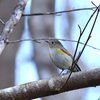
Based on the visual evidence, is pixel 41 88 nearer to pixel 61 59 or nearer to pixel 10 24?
pixel 10 24

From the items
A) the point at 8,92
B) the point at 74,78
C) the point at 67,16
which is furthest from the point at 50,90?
the point at 67,16

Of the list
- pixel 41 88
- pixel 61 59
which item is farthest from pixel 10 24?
pixel 61 59

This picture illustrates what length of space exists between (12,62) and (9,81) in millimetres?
435

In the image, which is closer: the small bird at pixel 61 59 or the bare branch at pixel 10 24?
the bare branch at pixel 10 24

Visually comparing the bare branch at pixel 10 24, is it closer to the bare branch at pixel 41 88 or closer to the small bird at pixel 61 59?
the bare branch at pixel 41 88

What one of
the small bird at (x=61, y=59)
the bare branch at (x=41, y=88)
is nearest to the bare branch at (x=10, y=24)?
the bare branch at (x=41, y=88)

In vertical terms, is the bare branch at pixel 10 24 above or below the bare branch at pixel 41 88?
above

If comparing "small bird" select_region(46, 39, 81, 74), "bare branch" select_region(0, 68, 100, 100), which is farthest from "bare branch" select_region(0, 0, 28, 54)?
"small bird" select_region(46, 39, 81, 74)

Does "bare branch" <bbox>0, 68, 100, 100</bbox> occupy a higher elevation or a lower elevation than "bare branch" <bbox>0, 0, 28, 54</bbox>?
lower

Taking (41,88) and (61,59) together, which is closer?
(41,88)

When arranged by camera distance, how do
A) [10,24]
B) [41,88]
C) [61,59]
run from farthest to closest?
[61,59], [10,24], [41,88]

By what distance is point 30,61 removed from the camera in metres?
5.69

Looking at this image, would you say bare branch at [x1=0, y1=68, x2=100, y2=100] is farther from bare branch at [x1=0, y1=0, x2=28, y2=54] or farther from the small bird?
the small bird

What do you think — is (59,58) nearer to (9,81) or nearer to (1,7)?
(9,81)
